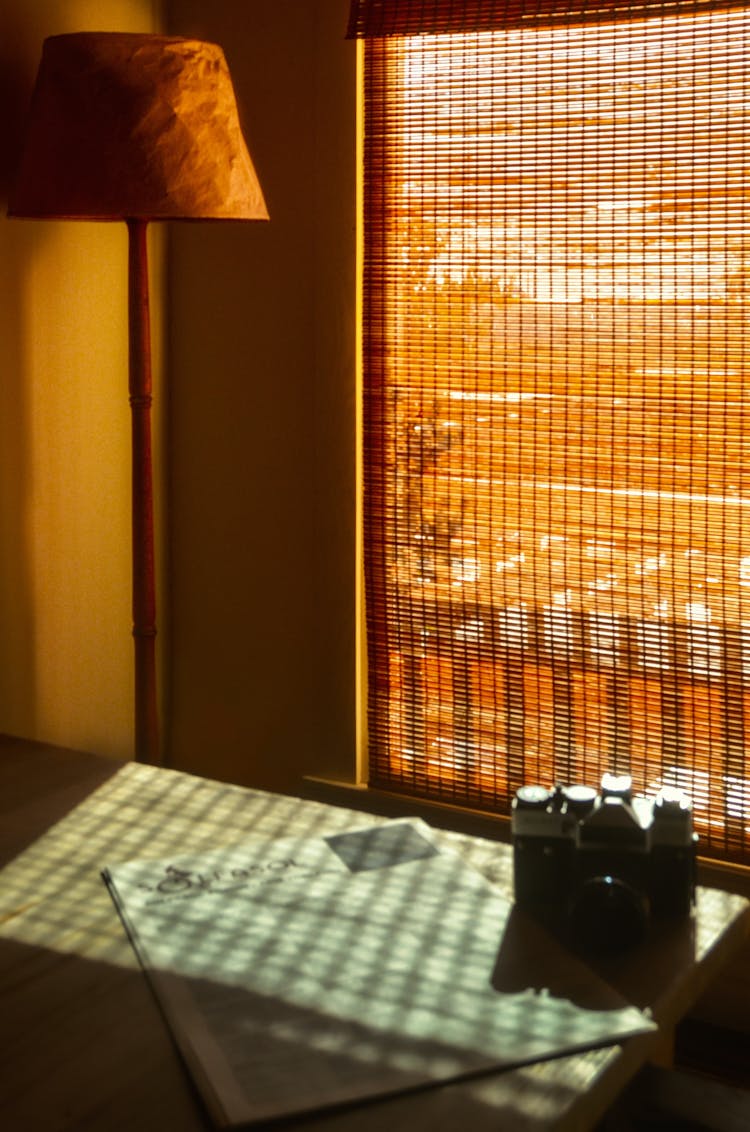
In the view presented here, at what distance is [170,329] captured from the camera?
2.96 metres

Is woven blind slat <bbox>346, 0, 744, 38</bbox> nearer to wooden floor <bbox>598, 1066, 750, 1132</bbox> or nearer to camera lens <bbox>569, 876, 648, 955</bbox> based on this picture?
camera lens <bbox>569, 876, 648, 955</bbox>

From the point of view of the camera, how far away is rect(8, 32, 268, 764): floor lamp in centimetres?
215

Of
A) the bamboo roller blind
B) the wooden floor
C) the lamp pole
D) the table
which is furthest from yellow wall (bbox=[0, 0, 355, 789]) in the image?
the wooden floor

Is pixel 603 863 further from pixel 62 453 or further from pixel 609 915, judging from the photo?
pixel 62 453

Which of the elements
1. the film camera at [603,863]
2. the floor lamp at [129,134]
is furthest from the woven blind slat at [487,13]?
the film camera at [603,863]

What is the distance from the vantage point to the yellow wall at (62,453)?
2.48m

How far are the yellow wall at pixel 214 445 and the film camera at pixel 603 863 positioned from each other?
1.45 m

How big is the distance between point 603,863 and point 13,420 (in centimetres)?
161

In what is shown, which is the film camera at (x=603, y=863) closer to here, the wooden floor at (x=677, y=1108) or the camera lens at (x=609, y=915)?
the camera lens at (x=609, y=915)

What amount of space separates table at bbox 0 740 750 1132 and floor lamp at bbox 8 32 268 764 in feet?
3.14

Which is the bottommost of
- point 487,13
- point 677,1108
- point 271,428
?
point 677,1108

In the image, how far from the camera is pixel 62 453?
265 cm

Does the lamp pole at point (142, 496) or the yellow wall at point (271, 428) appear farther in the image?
the yellow wall at point (271, 428)

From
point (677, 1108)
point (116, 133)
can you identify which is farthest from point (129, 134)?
point (677, 1108)
